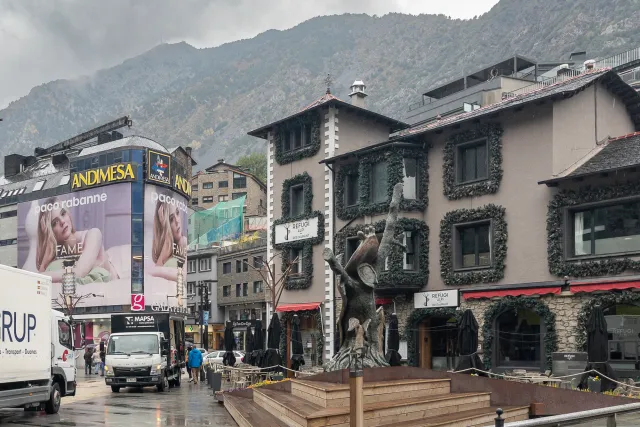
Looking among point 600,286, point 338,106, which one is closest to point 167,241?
point 338,106

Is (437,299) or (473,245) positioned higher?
(473,245)

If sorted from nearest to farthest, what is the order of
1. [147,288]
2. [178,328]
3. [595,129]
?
[595,129], [178,328], [147,288]

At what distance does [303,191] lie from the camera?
40.5m

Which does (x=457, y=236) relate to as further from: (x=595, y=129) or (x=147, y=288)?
(x=147, y=288)

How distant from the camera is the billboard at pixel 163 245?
234 feet

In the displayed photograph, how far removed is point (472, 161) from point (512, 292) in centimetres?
605

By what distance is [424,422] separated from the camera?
558 inches

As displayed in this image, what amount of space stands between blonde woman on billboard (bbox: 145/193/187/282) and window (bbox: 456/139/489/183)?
1707 inches

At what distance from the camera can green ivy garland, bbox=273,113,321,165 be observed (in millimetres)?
39594

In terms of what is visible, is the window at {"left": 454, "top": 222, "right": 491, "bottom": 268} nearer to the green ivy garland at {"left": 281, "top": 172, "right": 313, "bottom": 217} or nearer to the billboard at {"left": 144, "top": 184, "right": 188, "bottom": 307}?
the green ivy garland at {"left": 281, "top": 172, "right": 313, "bottom": 217}

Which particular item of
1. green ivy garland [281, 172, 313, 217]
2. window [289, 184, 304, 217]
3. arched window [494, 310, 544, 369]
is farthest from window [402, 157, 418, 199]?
window [289, 184, 304, 217]

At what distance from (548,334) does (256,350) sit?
36.3ft

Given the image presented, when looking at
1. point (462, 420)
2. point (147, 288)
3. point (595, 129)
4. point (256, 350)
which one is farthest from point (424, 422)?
point (147, 288)

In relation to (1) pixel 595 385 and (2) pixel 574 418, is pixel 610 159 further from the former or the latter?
(2) pixel 574 418
